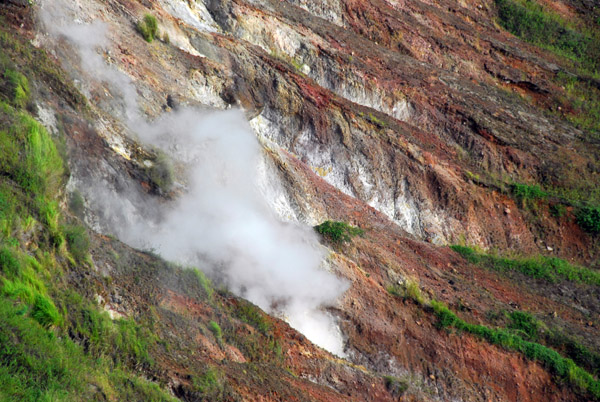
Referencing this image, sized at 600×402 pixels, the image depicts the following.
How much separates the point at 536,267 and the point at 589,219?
14.2ft

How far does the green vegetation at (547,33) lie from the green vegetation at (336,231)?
26209 millimetres

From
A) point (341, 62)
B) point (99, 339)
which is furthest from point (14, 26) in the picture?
point (341, 62)

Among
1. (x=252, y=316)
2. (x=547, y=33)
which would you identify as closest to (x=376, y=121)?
(x=252, y=316)

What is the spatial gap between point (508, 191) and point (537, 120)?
6.32 meters

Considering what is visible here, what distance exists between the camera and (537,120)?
30.1 meters

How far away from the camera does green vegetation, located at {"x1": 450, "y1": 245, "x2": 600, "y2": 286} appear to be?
22.1 m

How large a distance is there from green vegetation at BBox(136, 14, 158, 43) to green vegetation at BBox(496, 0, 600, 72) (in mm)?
26767

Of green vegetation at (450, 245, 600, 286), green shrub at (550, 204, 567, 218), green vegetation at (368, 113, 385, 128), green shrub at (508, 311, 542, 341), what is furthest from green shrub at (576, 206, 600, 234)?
green vegetation at (368, 113, 385, 128)

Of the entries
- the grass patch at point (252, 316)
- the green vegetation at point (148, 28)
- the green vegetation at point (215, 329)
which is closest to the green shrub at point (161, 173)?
the grass patch at point (252, 316)

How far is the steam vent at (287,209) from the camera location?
356 inches

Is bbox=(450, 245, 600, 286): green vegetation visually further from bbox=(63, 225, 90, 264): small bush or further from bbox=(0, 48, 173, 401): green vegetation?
bbox=(0, 48, 173, 401): green vegetation

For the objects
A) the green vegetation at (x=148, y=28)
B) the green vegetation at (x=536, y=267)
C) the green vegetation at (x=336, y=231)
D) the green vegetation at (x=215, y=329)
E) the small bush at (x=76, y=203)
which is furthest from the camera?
the green vegetation at (x=536, y=267)

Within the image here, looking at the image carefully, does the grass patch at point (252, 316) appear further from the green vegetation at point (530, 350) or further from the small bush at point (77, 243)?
the green vegetation at point (530, 350)

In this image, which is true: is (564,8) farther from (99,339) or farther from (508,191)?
(99,339)
